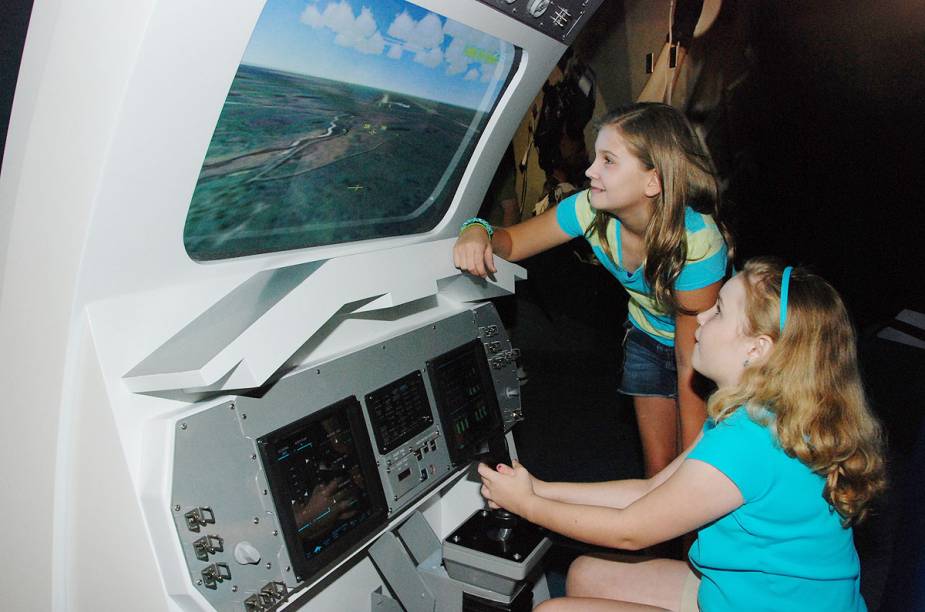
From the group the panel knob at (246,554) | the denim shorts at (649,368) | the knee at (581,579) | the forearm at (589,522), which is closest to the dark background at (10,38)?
the panel knob at (246,554)

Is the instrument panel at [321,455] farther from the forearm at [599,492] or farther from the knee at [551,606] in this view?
the knee at [551,606]

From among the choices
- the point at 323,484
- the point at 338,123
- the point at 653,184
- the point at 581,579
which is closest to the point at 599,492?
the point at 581,579

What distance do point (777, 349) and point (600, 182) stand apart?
64 centimetres

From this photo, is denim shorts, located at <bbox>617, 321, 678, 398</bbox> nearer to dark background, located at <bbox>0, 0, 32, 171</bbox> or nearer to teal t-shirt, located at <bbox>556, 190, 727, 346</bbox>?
teal t-shirt, located at <bbox>556, 190, 727, 346</bbox>

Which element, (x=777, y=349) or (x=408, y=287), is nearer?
(x=777, y=349)

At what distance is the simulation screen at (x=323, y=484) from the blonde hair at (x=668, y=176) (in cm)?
80

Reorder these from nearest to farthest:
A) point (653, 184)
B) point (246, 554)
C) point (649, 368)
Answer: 1. point (246, 554)
2. point (653, 184)
3. point (649, 368)

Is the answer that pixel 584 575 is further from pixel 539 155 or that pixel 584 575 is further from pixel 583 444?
pixel 539 155

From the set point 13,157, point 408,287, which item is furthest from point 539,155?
point 13,157

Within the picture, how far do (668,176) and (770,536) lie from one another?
0.83m

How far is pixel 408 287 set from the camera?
1444 millimetres

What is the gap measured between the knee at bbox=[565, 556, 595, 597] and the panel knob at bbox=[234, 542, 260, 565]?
754 millimetres

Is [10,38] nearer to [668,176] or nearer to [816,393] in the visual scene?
[668,176]

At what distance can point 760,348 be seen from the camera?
47.8 inches
